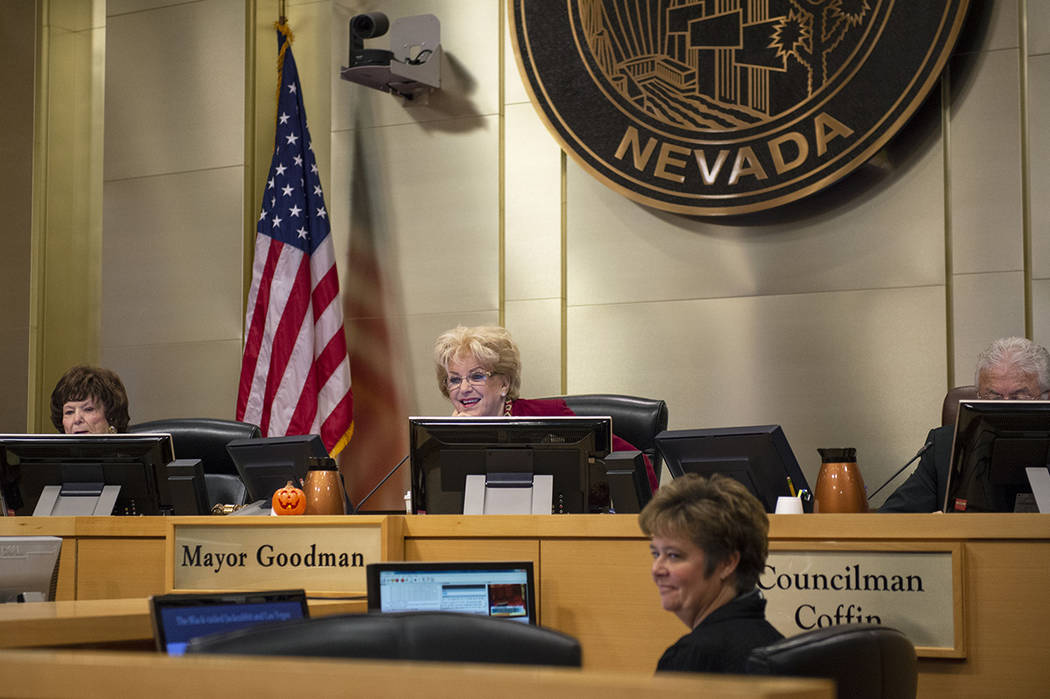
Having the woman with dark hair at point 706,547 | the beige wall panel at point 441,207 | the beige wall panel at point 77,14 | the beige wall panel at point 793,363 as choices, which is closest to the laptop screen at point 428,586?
the woman with dark hair at point 706,547

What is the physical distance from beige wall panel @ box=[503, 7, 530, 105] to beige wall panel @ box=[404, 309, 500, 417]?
992mm

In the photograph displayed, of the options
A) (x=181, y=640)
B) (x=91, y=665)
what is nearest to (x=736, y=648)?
(x=181, y=640)

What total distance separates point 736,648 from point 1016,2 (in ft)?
11.6

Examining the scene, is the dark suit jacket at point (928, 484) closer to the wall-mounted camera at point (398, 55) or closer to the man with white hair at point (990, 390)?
the man with white hair at point (990, 390)

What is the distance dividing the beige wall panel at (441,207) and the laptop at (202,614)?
137 inches

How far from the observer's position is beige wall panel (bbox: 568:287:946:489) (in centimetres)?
479

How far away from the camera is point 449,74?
579 cm

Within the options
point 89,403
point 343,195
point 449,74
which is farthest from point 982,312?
point 89,403

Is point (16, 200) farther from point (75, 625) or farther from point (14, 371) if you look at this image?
point (75, 625)

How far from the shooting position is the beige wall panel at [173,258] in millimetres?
6129

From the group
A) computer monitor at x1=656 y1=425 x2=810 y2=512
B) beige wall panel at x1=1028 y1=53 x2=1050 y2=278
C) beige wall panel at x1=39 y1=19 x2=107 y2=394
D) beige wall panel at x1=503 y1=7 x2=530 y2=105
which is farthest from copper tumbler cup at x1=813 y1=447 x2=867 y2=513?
beige wall panel at x1=39 y1=19 x2=107 y2=394

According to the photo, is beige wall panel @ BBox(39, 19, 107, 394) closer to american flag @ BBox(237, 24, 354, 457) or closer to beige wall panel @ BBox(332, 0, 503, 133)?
american flag @ BBox(237, 24, 354, 457)

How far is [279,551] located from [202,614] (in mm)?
1000

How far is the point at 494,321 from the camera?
5.59m
